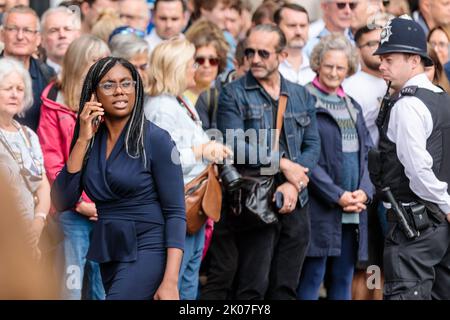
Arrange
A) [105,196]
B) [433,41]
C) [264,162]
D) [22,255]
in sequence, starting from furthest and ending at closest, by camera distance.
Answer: [433,41] → [264,162] → [105,196] → [22,255]

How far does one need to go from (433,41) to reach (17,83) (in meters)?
3.92

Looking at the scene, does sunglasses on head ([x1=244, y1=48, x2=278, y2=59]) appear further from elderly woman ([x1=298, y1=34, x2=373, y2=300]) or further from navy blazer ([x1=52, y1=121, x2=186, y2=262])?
navy blazer ([x1=52, y1=121, x2=186, y2=262])

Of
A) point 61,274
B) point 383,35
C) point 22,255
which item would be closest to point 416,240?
point 383,35

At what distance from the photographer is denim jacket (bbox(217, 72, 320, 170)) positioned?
7.26 meters

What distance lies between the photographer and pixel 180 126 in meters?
6.79

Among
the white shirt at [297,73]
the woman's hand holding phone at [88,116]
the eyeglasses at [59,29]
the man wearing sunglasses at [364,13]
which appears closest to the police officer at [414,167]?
the woman's hand holding phone at [88,116]

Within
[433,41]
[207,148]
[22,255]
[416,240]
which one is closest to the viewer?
[22,255]

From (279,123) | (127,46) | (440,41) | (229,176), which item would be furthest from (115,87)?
(440,41)

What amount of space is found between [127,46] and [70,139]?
0.97m

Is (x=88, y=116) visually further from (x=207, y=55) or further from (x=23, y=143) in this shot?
(x=207, y=55)

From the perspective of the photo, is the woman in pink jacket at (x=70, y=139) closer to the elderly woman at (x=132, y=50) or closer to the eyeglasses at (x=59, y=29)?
the elderly woman at (x=132, y=50)

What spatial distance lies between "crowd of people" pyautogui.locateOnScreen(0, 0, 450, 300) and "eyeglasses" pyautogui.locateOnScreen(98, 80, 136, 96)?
11mm

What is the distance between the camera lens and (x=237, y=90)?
7348 millimetres
